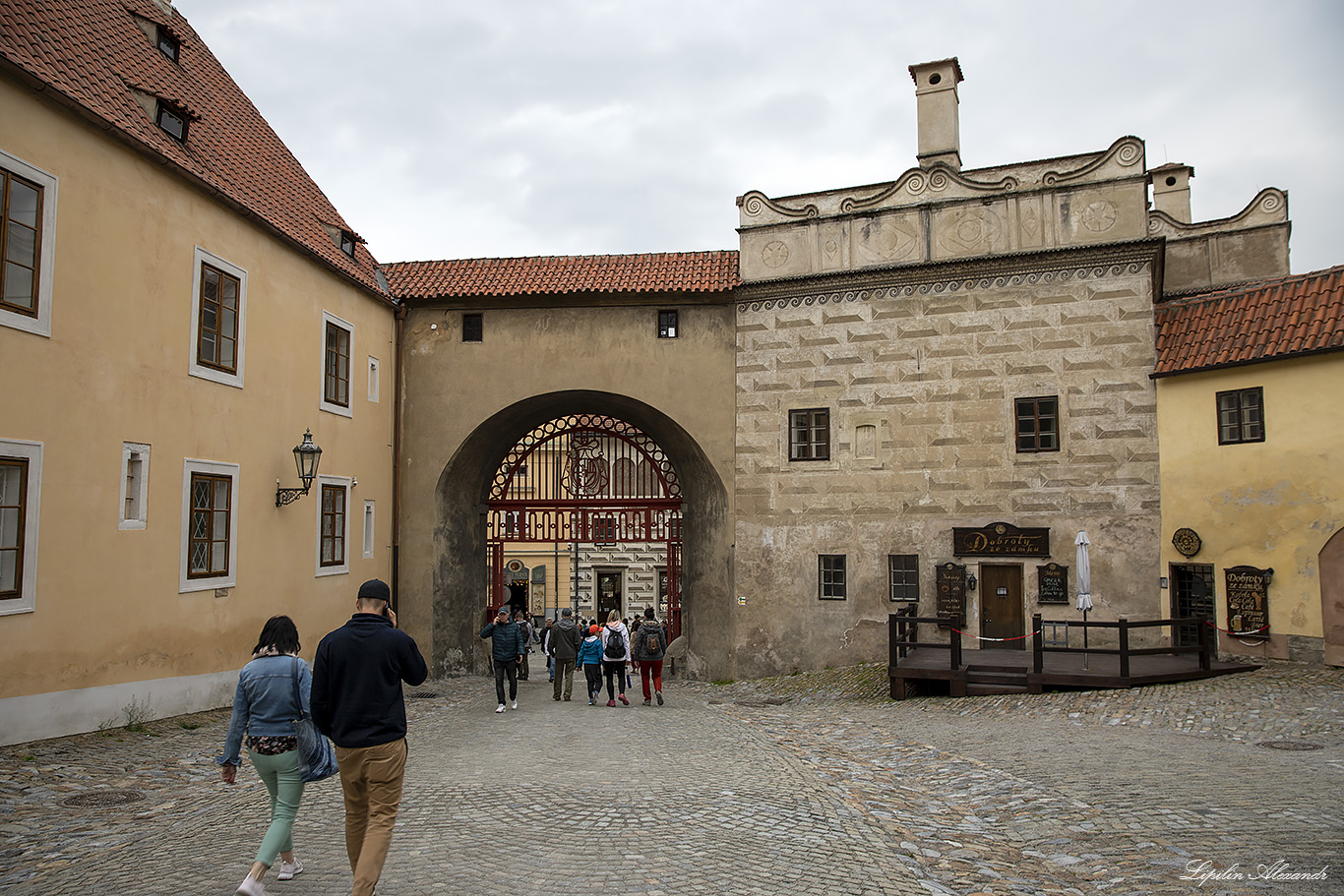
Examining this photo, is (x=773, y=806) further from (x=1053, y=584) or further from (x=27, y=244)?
(x=1053, y=584)

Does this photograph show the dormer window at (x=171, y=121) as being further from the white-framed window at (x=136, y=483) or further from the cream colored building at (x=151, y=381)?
the white-framed window at (x=136, y=483)

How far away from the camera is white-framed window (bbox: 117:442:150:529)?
11.0m

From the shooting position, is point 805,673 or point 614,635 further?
point 805,673

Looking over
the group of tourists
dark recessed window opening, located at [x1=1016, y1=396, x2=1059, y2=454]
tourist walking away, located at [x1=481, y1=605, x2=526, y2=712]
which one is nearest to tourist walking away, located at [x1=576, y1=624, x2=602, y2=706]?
the group of tourists

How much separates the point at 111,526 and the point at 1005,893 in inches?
392

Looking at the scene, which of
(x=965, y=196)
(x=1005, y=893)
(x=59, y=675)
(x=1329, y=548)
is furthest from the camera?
(x=965, y=196)

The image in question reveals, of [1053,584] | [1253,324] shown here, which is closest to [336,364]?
[1053,584]

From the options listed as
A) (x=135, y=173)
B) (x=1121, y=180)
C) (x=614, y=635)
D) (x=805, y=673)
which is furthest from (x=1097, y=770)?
(x=135, y=173)

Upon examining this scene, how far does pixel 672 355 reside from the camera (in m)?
18.6

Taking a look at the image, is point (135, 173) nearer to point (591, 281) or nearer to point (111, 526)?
point (111, 526)

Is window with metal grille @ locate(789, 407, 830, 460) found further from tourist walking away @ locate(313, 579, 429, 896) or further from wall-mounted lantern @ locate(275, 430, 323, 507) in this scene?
tourist walking away @ locate(313, 579, 429, 896)

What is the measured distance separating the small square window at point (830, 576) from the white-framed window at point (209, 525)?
9.99 m

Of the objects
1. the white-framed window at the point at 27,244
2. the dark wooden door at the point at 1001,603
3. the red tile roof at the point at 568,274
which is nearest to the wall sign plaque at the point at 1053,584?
the dark wooden door at the point at 1001,603

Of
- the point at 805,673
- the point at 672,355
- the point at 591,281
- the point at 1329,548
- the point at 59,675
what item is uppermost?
the point at 591,281
